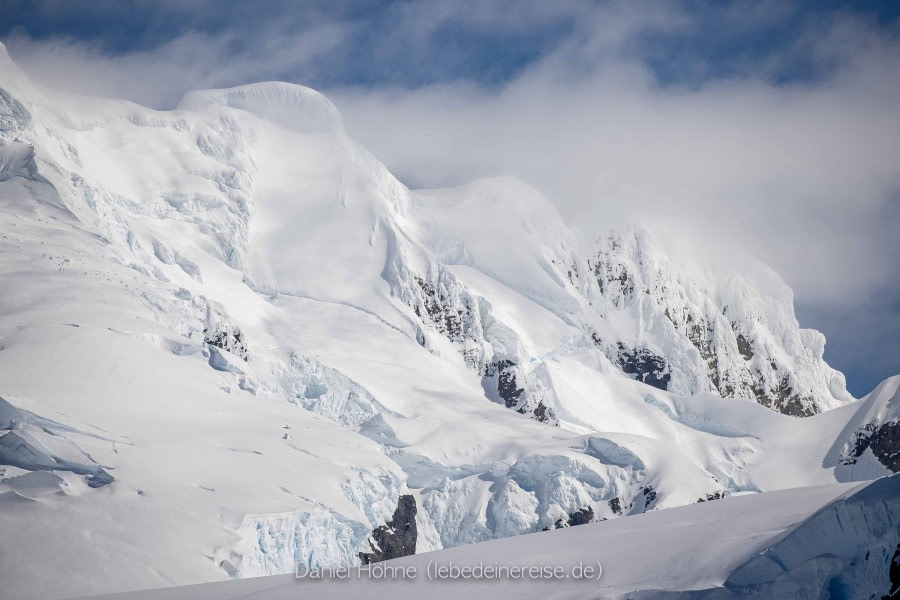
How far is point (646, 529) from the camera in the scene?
18.7 m

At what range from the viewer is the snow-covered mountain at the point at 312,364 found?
123 ft

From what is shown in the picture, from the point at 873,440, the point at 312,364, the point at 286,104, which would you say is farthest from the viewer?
the point at 286,104

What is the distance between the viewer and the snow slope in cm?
1347

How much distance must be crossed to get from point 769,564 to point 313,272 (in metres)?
73.3

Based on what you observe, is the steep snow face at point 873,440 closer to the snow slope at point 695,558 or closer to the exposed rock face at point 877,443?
the exposed rock face at point 877,443

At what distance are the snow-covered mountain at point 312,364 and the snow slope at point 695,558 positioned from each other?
14.3 metres

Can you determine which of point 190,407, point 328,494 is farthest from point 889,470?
point 190,407

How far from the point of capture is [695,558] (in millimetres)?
15250

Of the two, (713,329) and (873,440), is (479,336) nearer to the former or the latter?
(873,440)

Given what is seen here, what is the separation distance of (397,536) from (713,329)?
91.8 meters

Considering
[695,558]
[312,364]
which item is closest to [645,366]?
[312,364]

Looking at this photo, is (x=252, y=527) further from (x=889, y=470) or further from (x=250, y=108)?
(x=250, y=108)

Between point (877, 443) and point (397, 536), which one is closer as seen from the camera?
point (397, 536)

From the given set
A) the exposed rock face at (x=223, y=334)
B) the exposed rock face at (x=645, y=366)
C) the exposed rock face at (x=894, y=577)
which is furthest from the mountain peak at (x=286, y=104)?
the exposed rock face at (x=894, y=577)
